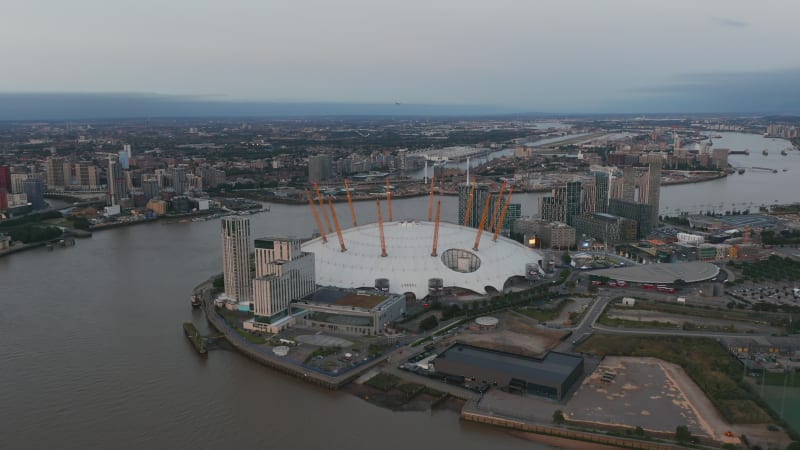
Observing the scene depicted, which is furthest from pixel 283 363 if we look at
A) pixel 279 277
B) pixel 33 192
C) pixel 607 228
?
pixel 33 192

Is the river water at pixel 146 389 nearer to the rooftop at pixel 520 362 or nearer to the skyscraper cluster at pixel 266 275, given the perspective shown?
the skyscraper cluster at pixel 266 275

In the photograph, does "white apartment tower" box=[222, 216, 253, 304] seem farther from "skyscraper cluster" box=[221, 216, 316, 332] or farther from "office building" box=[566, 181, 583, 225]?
"office building" box=[566, 181, 583, 225]

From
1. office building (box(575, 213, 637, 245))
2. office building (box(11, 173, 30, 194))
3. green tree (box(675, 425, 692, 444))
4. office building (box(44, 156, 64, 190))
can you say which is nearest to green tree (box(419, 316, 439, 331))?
green tree (box(675, 425, 692, 444))

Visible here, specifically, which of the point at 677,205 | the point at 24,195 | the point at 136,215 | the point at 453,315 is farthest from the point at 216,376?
the point at 677,205

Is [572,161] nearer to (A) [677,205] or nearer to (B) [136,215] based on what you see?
(A) [677,205]

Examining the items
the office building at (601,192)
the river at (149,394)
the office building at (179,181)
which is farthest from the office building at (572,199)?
the office building at (179,181)
